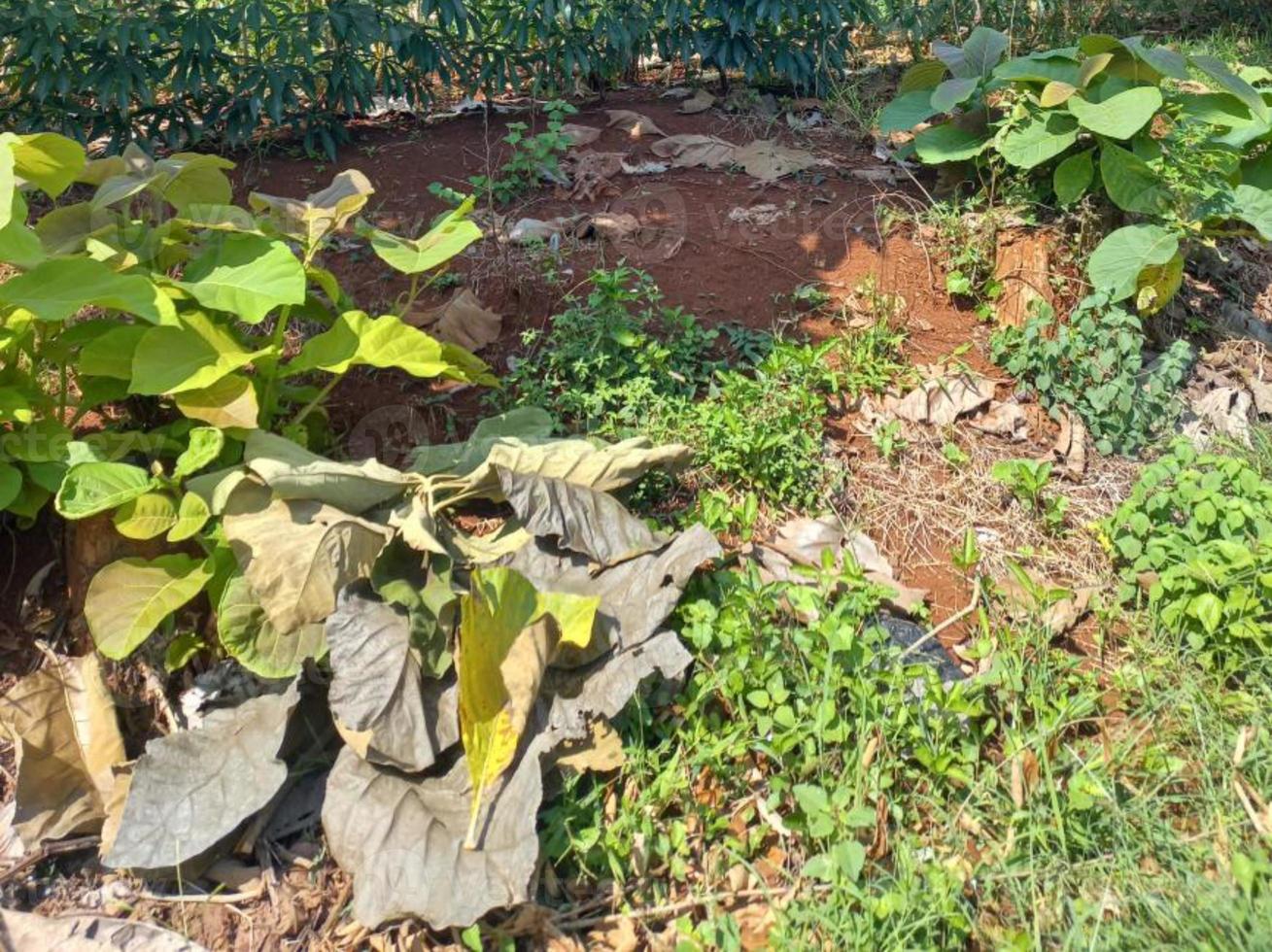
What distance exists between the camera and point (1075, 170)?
12.7 ft

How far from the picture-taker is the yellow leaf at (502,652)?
2.19m

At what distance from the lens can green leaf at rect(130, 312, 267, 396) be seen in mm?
2379

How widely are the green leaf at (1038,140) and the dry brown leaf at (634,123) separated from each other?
1584 mm

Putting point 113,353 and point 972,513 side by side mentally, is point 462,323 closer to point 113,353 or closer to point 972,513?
point 113,353

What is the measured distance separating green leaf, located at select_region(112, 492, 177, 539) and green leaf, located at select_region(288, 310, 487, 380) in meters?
0.44

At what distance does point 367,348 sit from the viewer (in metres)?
2.64

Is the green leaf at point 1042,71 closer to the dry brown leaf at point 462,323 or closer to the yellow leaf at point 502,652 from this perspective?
the dry brown leaf at point 462,323

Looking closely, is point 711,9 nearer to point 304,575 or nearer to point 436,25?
point 436,25

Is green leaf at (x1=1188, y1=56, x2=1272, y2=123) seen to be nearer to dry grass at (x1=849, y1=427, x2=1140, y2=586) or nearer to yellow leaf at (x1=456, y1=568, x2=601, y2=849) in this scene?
dry grass at (x1=849, y1=427, x2=1140, y2=586)

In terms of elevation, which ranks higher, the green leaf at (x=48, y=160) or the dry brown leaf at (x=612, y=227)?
→ the green leaf at (x=48, y=160)

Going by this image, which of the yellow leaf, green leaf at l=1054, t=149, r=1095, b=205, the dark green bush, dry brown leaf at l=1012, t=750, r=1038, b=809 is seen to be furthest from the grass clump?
the dark green bush

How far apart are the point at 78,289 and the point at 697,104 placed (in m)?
3.50

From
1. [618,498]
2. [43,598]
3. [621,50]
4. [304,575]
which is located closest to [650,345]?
[618,498]

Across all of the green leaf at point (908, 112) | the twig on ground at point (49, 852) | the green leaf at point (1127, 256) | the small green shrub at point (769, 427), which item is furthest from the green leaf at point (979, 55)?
the twig on ground at point (49, 852)
